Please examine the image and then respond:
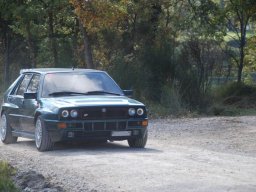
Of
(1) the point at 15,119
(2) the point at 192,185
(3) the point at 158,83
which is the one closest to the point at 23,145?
(1) the point at 15,119

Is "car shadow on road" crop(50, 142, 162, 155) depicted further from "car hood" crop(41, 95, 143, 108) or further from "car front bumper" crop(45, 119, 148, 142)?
"car hood" crop(41, 95, 143, 108)

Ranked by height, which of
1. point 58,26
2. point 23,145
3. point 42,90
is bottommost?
point 23,145

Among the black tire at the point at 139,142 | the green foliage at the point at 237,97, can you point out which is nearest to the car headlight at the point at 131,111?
the black tire at the point at 139,142

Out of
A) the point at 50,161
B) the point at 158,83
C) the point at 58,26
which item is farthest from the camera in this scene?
the point at 58,26

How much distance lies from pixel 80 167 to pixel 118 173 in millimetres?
959

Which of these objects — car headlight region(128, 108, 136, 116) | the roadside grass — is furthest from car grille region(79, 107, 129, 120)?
the roadside grass

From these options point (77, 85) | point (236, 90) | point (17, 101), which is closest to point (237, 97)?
point (236, 90)

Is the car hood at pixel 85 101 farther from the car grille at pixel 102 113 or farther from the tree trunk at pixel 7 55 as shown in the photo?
the tree trunk at pixel 7 55

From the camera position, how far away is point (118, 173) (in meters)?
11.0

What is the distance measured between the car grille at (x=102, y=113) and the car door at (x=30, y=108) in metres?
1.28

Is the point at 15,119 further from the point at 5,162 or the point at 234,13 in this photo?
the point at 234,13

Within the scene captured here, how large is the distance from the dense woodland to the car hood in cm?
949

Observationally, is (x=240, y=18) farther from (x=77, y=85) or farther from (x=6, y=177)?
(x=6, y=177)

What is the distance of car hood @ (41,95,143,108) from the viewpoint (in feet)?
45.7
